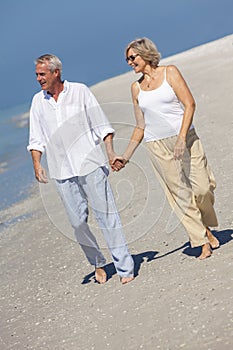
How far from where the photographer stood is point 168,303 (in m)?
6.39

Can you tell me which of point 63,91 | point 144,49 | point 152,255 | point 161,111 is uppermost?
point 144,49

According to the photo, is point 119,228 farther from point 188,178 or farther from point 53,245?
point 53,245

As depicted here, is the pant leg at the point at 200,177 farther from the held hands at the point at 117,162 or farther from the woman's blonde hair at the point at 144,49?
the woman's blonde hair at the point at 144,49

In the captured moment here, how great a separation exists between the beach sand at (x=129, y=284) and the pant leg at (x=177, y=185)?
0.82ft

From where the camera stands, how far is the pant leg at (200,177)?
22.5 feet

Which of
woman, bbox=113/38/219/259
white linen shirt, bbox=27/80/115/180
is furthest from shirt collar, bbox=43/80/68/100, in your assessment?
woman, bbox=113/38/219/259

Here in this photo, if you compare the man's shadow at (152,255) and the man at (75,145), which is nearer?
the man at (75,145)

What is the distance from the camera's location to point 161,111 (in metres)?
6.74

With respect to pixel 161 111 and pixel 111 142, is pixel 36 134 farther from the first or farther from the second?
pixel 161 111

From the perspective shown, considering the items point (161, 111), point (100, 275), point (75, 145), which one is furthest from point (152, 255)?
point (161, 111)

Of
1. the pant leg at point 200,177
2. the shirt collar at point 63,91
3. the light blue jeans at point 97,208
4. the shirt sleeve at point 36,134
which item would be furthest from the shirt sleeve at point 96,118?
the pant leg at point 200,177

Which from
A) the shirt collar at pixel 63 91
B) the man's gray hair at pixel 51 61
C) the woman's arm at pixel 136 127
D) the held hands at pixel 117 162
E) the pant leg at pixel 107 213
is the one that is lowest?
the pant leg at pixel 107 213

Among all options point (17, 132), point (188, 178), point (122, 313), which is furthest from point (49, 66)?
point (17, 132)

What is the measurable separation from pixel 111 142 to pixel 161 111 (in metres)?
0.45
